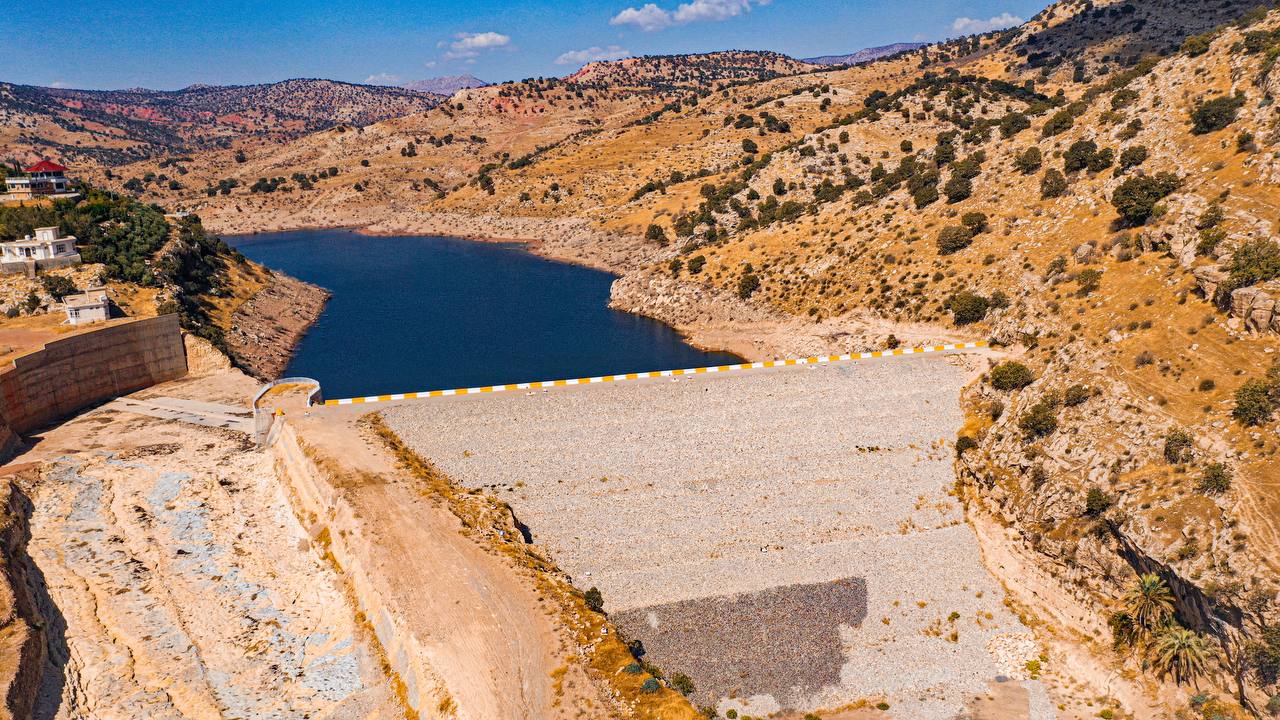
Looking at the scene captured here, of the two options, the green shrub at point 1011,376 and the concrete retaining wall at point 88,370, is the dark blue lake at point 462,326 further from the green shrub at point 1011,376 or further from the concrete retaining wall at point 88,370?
the green shrub at point 1011,376

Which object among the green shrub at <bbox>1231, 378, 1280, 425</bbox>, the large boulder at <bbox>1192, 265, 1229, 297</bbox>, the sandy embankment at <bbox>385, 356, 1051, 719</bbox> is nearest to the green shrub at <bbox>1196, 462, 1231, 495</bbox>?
the green shrub at <bbox>1231, 378, 1280, 425</bbox>

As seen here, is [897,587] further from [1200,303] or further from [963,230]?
[963,230]

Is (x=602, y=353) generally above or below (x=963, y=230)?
below

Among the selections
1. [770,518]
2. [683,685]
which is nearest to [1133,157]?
[770,518]

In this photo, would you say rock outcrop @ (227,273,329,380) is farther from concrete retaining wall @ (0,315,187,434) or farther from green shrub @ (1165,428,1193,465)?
green shrub @ (1165,428,1193,465)

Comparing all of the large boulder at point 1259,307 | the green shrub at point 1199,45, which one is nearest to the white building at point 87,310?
the large boulder at point 1259,307

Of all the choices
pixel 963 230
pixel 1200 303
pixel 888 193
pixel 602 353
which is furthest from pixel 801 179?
pixel 1200 303

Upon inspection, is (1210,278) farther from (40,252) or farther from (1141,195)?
(40,252)
